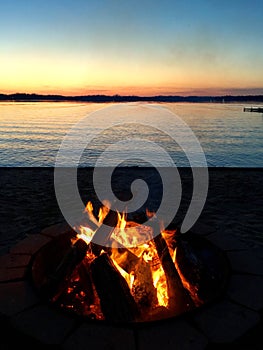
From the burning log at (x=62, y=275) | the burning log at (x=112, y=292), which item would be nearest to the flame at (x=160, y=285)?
the burning log at (x=112, y=292)

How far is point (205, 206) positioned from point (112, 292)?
4.77m

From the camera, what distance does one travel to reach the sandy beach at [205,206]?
5.00 m

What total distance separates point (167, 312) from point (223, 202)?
198 inches

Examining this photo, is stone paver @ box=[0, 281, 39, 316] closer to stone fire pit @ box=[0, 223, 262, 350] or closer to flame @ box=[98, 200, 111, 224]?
stone fire pit @ box=[0, 223, 262, 350]

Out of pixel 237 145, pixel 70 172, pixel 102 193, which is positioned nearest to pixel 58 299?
pixel 102 193

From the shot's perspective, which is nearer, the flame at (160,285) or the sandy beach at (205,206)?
the flame at (160,285)

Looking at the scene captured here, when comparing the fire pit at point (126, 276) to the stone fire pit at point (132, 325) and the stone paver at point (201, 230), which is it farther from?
the stone paver at point (201, 230)

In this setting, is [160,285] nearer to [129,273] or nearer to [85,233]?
[129,273]

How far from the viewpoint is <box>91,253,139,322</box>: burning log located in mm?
2727

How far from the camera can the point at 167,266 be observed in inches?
122

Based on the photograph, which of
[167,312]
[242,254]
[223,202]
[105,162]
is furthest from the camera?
[105,162]

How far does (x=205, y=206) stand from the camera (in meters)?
7.14

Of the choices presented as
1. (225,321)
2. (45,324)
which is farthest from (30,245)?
(225,321)

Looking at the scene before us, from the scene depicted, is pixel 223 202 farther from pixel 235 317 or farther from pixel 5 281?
pixel 5 281
